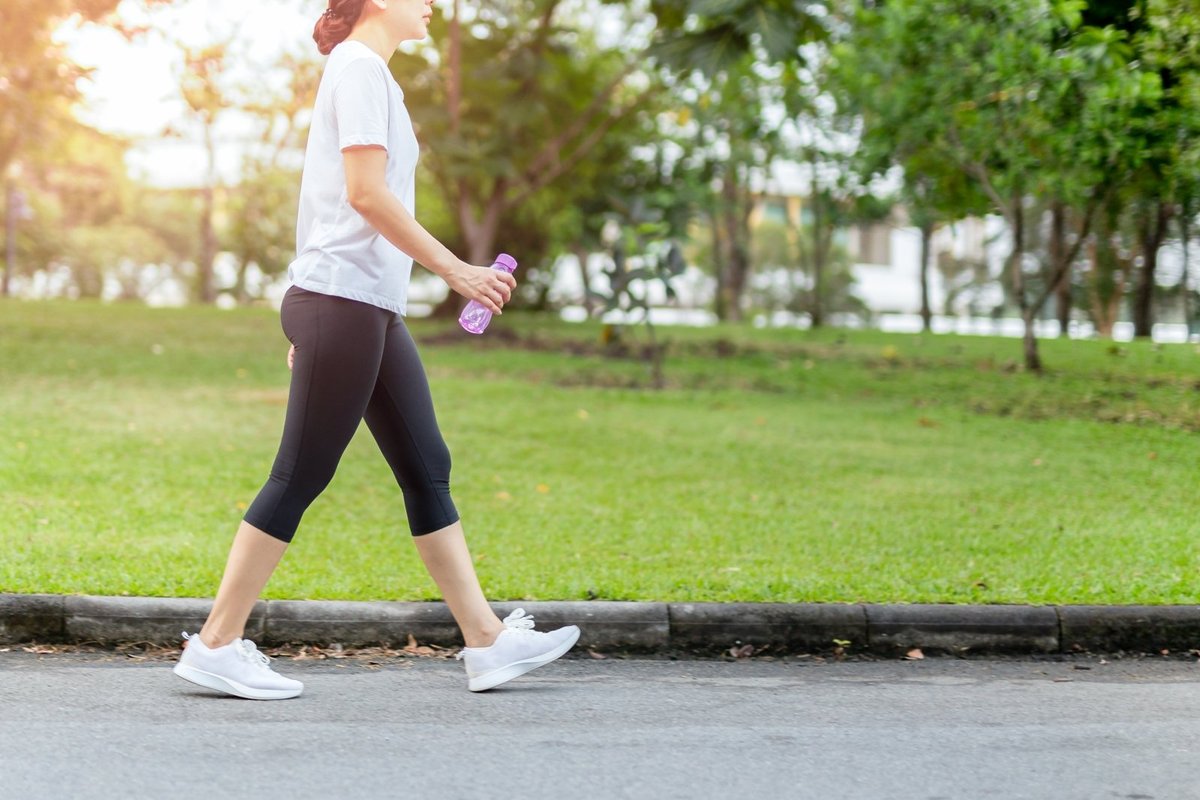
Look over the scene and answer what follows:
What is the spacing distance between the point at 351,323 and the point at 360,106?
0.62m

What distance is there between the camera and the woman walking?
4012 mm

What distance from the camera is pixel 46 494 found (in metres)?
7.40

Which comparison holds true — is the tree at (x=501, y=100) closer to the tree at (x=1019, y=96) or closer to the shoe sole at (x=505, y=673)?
the tree at (x=1019, y=96)

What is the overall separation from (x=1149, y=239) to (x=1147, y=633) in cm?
1570

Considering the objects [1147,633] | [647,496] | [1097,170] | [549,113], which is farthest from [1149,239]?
[1147,633]

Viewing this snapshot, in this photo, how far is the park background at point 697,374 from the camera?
6355 mm

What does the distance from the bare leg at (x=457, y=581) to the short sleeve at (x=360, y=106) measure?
124 cm

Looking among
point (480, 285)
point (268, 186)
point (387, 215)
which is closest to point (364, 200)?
point (387, 215)

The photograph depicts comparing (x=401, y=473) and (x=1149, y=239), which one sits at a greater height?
(x=1149, y=239)

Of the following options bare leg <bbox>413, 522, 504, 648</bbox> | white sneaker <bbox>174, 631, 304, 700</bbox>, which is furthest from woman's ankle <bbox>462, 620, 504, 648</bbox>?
white sneaker <bbox>174, 631, 304, 700</bbox>

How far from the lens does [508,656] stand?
4418 millimetres

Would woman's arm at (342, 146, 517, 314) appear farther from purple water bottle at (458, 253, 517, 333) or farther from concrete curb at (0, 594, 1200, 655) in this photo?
concrete curb at (0, 594, 1200, 655)

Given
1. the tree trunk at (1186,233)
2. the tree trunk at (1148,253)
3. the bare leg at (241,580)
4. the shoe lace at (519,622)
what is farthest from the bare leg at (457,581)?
the tree trunk at (1148,253)

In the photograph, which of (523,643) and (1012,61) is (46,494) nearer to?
(523,643)
